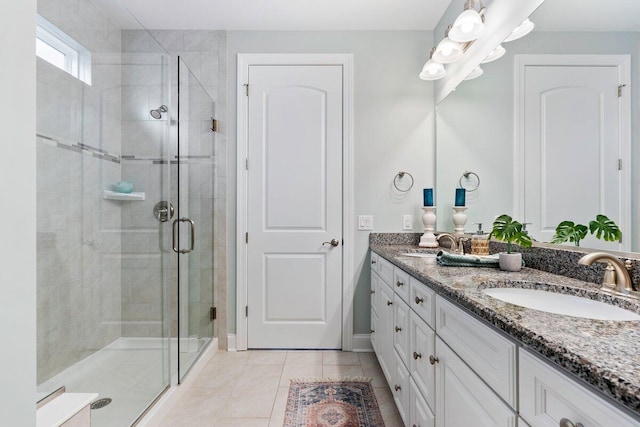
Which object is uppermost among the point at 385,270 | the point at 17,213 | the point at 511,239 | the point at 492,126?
the point at 492,126

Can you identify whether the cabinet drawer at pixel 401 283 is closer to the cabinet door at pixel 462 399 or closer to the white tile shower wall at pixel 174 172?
the cabinet door at pixel 462 399

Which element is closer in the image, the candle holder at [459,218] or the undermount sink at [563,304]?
the undermount sink at [563,304]

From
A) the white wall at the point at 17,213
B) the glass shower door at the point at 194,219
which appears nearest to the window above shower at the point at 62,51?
the glass shower door at the point at 194,219

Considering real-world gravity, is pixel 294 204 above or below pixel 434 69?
below

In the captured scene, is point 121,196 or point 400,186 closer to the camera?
point 121,196

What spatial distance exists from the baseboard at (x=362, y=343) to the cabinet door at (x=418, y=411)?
45.8 inches

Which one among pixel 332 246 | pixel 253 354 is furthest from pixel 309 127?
pixel 253 354

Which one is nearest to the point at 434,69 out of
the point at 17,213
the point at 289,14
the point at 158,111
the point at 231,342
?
the point at 289,14

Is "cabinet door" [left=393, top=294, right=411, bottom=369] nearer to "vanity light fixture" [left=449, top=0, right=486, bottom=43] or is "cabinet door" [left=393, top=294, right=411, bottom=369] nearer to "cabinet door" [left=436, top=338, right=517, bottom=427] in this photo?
"cabinet door" [left=436, top=338, right=517, bottom=427]

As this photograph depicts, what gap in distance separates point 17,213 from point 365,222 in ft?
7.55

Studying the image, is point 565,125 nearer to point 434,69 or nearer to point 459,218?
point 459,218

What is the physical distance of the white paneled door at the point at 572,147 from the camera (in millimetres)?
1044

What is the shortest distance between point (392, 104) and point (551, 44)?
1.38m

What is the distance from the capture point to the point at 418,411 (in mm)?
1327
